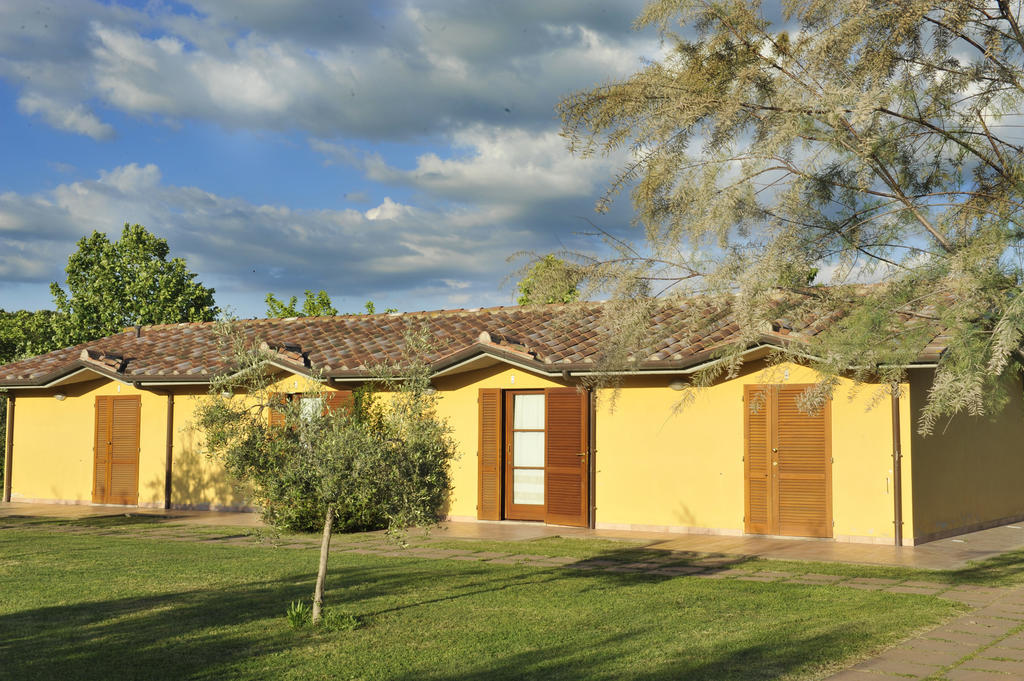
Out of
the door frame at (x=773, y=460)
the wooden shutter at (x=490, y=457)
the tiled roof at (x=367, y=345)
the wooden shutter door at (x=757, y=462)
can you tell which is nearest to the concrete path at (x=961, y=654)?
the door frame at (x=773, y=460)

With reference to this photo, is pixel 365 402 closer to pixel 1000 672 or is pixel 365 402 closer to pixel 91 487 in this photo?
pixel 91 487

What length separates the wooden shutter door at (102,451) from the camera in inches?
720

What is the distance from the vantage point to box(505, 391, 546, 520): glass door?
49.8 ft

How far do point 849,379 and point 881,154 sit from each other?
15.9 ft

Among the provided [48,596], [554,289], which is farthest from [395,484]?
[48,596]

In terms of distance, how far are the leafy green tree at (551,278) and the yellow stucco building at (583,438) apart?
44.3 inches

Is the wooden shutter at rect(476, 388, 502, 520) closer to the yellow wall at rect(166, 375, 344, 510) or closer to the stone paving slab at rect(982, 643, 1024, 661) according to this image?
the yellow wall at rect(166, 375, 344, 510)

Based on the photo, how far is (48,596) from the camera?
8742 mm

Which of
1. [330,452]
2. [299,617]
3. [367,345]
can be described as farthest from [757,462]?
[299,617]

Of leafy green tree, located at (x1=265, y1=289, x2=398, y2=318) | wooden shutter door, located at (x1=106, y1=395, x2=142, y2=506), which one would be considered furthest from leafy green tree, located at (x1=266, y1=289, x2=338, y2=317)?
wooden shutter door, located at (x1=106, y1=395, x2=142, y2=506)

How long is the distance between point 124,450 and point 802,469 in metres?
11.9

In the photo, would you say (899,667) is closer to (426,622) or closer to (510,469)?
(426,622)

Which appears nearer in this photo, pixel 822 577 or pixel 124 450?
pixel 822 577

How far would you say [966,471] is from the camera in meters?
14.0
